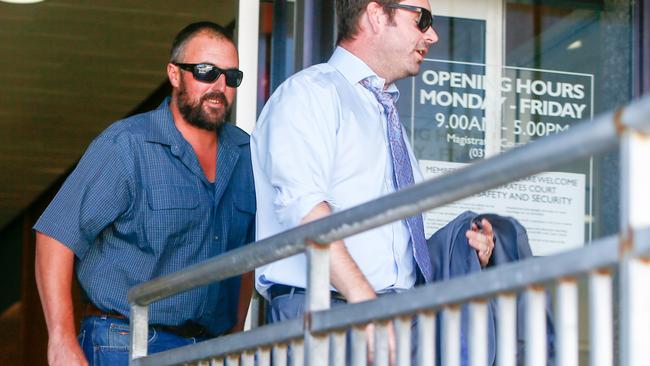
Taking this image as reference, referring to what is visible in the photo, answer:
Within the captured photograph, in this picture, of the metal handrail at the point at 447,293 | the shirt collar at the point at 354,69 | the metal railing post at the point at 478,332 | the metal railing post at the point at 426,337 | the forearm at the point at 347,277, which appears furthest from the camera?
the shirt collar at the point at 354,69

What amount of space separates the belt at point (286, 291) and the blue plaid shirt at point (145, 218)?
26.9 inches

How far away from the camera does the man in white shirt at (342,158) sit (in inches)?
137

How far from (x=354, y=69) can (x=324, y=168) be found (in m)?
0.42

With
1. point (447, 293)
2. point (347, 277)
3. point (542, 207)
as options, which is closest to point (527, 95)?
point (542, 207)

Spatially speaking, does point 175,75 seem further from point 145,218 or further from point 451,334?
point 451,334

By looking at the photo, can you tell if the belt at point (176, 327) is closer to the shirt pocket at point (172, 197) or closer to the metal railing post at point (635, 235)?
the shirt pocket at point (172, 197)

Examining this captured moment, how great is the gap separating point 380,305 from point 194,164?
6.44 feet

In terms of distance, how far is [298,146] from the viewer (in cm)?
352

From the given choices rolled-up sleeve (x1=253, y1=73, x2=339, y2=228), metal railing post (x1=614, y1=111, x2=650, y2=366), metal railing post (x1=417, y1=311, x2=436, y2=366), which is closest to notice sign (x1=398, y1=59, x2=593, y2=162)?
rolled-up sleeve (x1=253, y1=73, x2=339, y2=228)

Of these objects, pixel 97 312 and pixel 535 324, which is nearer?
pixel 535 324

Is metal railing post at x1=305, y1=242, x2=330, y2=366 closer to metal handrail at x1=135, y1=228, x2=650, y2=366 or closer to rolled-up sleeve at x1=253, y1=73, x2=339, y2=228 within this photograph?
metal handrail at x1=135, y1=228, x2=650, y2=366

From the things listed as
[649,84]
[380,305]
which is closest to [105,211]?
[380,305]

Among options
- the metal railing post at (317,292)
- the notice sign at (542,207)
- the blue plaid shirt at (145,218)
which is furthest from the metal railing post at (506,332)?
the notice sign at (542,207)

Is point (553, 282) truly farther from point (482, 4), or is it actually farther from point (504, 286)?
point (482, 4)
